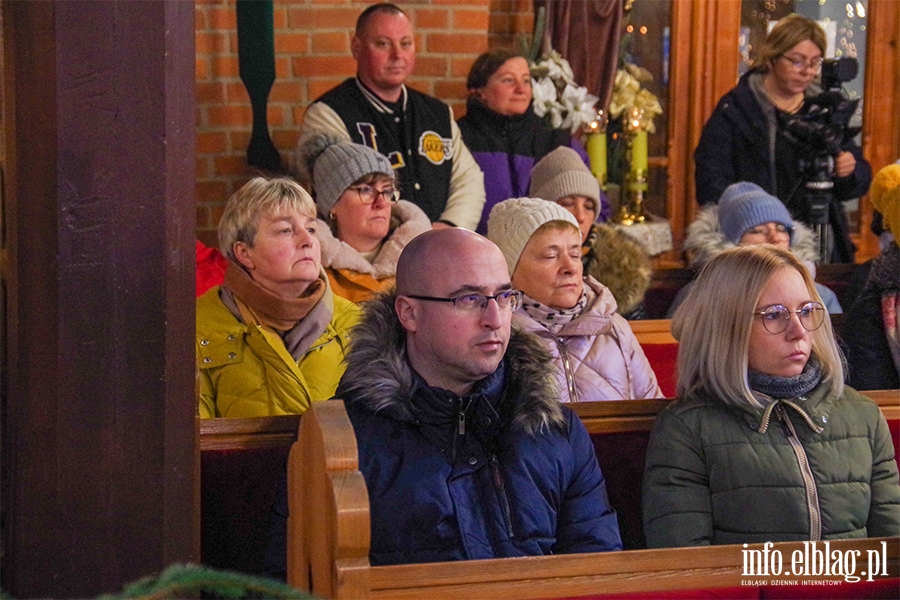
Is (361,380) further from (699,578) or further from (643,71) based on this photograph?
(643,71)

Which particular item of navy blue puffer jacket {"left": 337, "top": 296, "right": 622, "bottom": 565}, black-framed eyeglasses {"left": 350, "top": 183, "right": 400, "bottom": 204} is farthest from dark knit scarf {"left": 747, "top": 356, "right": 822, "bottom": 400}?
black-framed eyeglasses {"left": 350, "top": 183, "right": 400, "bottom": 204}

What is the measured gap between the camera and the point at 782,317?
7.25ft

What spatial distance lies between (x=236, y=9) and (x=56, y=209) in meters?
3.40

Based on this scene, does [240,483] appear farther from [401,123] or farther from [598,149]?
[598,149]

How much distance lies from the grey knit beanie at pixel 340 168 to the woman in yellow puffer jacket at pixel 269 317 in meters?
0.53

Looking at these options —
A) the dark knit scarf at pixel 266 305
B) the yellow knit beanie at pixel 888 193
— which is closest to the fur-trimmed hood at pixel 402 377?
the dark knit scarf at pixel 266 305

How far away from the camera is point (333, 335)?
8.98ft

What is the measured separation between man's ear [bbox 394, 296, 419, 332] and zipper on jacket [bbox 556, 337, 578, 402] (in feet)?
2.36

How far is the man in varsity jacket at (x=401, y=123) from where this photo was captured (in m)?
4.10

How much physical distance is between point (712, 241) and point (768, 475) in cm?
169

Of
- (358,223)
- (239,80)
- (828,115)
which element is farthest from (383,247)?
(828,115)

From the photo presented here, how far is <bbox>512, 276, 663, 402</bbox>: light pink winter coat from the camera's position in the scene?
2787mm

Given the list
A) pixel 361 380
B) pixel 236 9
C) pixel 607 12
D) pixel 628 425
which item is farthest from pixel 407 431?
pixel 607 12

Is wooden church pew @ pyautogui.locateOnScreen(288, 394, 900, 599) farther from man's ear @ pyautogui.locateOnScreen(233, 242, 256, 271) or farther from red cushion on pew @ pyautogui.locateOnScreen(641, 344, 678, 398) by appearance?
red cushion on pew @ pyautogui.locateOnScreen(641, 344, 678, 398)
